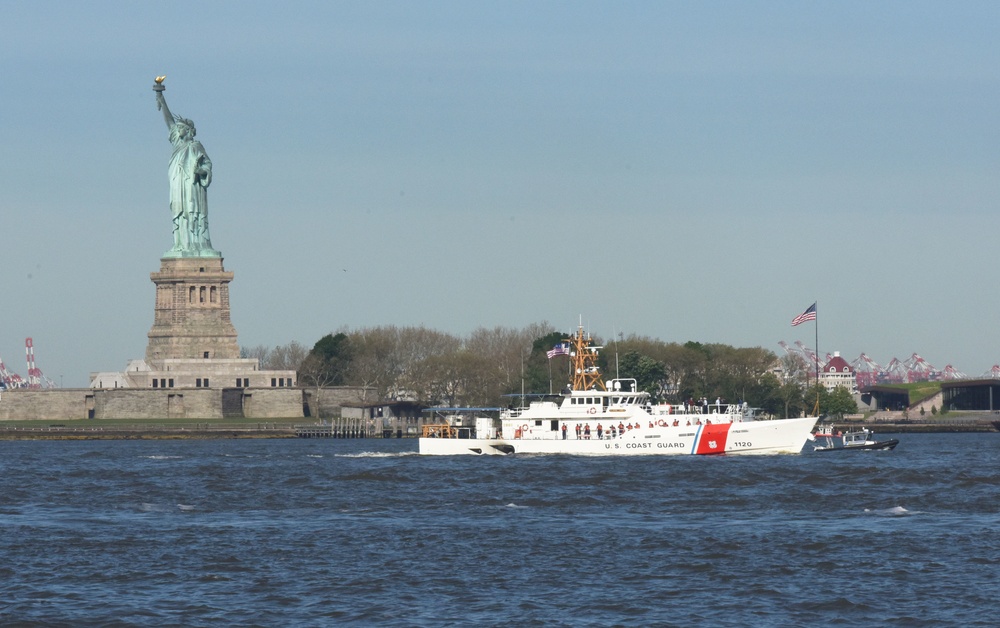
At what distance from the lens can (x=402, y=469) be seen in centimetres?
8375

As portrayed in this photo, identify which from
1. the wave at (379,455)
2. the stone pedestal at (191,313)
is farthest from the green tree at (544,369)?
the wave at (379,455)

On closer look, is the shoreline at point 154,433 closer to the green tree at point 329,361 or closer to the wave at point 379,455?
the green tree at point 329,361

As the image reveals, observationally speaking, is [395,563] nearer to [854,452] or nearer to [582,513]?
[582,513]

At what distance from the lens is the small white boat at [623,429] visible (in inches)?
3563

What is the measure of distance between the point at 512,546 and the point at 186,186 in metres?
127

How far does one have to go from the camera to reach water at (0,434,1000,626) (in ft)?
125

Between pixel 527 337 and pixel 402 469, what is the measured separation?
113 meters

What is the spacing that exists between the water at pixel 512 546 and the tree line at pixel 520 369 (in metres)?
77.1

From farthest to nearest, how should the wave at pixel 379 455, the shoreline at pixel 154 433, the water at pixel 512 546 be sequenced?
the shoreline at pixel 154 433 < the wave at pixel 379 455 < the water at pixel 512 546

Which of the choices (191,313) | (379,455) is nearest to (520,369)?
(191,313)

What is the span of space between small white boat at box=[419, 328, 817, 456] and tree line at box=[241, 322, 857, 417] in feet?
171

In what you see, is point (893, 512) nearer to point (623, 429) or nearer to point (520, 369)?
point (623, 429)

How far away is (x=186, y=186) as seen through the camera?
558ft

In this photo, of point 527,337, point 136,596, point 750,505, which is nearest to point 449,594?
point 136,596
